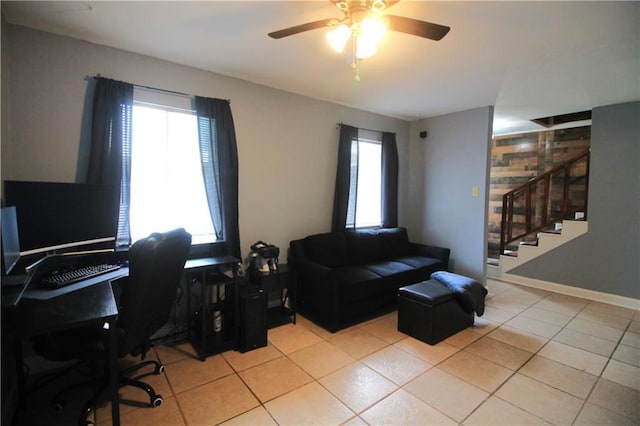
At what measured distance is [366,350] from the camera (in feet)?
8.83

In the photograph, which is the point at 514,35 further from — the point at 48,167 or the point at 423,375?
the point at 48,167

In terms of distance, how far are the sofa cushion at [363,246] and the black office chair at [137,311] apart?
7.58ft

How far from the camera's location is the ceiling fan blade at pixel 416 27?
5.25ft

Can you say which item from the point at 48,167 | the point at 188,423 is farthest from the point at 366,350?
the point at 48,167

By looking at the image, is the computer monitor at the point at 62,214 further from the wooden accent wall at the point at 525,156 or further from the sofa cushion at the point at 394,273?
the wooden accent wall at the point at 525,156

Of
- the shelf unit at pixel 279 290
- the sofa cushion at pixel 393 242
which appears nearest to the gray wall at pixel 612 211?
the sofa cushion at pixel 393 242

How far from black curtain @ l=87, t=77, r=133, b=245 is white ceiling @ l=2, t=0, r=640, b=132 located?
16.5 inches

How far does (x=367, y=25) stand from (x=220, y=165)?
1.93 m

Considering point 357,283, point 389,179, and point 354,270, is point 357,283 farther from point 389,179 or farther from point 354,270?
point 389,179

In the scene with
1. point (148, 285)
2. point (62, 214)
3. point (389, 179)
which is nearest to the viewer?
point (148, 285)

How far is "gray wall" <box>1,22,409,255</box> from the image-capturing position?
2.20m

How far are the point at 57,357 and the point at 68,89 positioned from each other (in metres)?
1.96

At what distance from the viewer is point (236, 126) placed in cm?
317

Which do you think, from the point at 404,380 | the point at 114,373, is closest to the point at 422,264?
the point at 404,380
